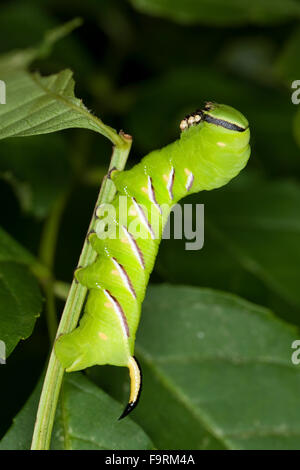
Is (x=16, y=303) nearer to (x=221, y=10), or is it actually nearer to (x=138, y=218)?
(x=138, y=218)

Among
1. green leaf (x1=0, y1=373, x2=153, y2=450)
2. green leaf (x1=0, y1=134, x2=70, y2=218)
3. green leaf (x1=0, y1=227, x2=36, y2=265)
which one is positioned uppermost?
green leaf (x1=0, y1=227, x2=36, y2=265)

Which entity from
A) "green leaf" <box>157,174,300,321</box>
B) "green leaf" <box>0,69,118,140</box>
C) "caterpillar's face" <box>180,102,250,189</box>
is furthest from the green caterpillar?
"green leaf" <box>157,174,300,321</box>

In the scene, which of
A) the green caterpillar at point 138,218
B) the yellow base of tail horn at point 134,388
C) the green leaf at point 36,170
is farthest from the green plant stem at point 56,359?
the green leaf at point 36,170

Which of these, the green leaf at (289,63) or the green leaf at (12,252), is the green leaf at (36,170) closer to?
the green leaf at (12,252)

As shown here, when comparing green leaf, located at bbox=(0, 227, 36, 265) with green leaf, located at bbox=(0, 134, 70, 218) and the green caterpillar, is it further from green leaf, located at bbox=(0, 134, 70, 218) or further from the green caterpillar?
green leaf, located at bbox=(0, 134, 70, 218)

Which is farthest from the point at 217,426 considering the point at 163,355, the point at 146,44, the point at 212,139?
the point at 146,44

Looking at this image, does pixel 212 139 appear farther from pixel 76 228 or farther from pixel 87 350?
pixel 76 228
